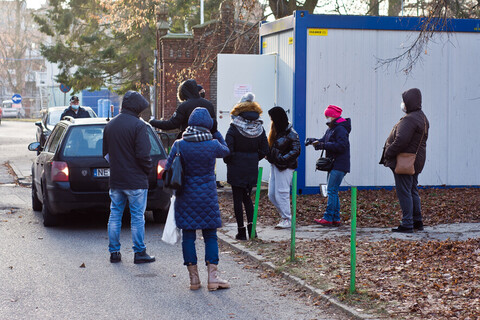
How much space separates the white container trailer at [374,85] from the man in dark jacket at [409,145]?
4086 mm

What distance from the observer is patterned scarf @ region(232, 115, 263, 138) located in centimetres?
953

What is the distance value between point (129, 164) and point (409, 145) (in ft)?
12.4

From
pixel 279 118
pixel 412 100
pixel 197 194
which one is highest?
pixel 412 100

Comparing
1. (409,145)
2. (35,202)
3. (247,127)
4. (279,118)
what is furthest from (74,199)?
(409,145)

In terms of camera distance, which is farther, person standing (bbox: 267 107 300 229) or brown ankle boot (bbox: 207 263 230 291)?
person standing (bbox: 267 107 300 229)

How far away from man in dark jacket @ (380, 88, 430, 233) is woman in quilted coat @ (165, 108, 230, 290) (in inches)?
138

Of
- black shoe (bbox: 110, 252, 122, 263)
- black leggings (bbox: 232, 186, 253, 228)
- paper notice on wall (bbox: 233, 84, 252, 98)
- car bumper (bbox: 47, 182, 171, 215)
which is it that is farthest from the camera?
paper notice on wall (bbox: 233, 84, 252, 98)

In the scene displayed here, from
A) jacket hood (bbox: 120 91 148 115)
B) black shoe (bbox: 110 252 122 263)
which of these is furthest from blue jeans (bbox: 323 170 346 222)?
black shoe (bbox: 110 252 122 263)

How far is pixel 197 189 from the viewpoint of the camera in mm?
7234

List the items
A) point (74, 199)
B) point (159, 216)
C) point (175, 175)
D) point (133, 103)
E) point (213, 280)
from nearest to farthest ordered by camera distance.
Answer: point (175, 175) → point (213, 280) → point (133, 103) → point (74, 199) → point (159, 216)

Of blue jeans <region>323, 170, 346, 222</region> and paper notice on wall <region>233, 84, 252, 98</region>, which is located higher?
paper notice on wall <region>233, 84, 252, 98</region>

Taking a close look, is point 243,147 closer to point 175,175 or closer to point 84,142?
point 175,175

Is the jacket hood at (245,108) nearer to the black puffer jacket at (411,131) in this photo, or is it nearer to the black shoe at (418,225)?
the black puffer jacket at (411,131)

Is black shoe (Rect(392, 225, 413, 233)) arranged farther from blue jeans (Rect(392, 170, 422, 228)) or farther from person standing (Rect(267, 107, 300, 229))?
person standing (Rect(267, 107, 300, 229))
